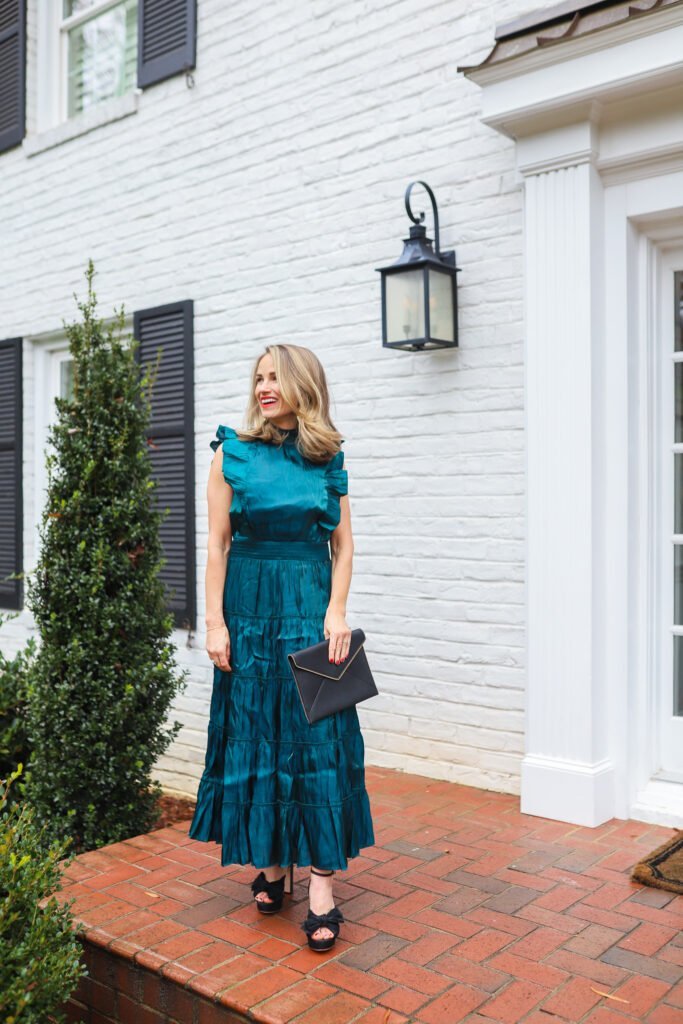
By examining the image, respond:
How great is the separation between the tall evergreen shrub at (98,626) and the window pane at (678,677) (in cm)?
202

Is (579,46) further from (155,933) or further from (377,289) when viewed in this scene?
(155,933)

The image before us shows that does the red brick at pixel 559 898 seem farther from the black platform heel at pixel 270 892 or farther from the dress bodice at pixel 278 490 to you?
the dress bodice at pixel 278 490

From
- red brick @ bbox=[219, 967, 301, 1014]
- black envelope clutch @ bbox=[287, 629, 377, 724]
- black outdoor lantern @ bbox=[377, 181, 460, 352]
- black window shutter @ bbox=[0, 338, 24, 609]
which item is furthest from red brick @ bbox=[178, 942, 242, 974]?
black window shutter @ bbox=[0, 338, 24, 609]

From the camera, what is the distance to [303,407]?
2750mm

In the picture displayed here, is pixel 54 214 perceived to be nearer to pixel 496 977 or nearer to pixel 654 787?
pixel 654 787

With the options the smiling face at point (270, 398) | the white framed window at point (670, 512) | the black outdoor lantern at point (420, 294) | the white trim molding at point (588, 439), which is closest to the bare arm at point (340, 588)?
the smiling face at point (270, 398)

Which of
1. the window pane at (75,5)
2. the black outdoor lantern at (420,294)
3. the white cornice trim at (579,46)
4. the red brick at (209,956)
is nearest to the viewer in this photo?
the red brick at (209,956)

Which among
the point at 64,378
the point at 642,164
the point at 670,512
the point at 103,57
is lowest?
the point at 670,512

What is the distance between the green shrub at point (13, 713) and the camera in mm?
4094

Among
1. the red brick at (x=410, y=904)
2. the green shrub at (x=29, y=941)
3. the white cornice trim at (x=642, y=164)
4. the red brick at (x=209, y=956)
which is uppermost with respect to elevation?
the white cornice trim at (x=642, y=164)

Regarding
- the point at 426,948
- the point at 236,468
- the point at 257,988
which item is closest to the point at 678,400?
the point at 236,468

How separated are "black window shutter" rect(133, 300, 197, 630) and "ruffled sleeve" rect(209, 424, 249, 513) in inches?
108

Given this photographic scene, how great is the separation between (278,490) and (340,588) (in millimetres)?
347

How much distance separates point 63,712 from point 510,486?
2.01 metres
